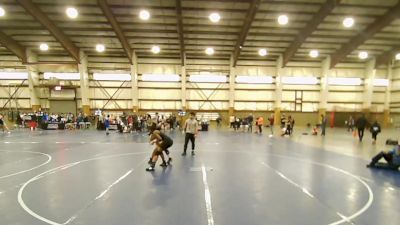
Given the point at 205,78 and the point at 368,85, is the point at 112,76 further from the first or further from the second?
the point at 368,85

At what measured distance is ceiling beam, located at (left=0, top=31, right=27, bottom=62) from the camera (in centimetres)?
2594

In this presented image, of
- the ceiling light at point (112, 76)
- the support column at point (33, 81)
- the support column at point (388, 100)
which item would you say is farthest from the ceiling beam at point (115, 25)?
the support column at point (388, 100)

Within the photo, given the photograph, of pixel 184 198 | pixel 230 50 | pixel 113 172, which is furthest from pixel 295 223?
pixel 230 50

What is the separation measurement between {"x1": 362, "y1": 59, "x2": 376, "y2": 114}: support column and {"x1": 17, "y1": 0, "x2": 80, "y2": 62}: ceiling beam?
114 ft

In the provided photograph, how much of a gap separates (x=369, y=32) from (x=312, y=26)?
5753mm

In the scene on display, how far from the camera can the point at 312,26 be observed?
23.0 m

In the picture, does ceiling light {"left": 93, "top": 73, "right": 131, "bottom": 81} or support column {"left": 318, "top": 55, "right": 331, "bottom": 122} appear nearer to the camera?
support column {"left": 318, "top": 55, "right": 331, "bottom": 122}

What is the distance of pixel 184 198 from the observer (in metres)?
5.59

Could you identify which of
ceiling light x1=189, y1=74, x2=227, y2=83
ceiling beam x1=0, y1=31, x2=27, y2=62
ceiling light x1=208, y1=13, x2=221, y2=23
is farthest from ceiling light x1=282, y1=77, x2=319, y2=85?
ceiling beam x1=0, y1=31, x2=27, y2=62

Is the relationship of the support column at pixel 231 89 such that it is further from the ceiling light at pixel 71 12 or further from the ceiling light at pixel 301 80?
the ceiling light at pixel 71 12

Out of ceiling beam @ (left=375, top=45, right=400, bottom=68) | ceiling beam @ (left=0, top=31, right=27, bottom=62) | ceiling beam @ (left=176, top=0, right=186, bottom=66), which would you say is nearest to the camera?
ceiling beam @ (left=176, top=0, right=186, bottom=66)

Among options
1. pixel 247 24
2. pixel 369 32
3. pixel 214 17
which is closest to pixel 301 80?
pixel 369 32

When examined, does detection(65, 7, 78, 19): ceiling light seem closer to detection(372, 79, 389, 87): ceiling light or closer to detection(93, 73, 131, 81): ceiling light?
detection(93, 73, 131, 81): ceiling light

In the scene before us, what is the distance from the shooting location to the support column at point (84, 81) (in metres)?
30.0
